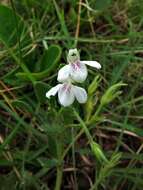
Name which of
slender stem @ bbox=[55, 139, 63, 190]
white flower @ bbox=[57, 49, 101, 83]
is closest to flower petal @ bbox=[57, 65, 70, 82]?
white flower @ bbox=[57, 49, 101, 83]

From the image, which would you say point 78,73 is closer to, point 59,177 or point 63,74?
point 63,74

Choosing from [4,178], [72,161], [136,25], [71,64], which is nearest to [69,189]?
[72,161]

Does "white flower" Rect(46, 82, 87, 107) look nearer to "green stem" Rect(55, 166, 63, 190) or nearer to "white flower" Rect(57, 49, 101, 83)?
"white flower" Rect(57, 49, 101, 83)

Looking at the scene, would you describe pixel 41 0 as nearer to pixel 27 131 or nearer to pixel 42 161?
pixel 27 131

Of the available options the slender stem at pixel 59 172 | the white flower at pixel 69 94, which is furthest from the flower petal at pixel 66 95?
the slender stem at pixel 59 172

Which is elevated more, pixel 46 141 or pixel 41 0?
pixel 41 0

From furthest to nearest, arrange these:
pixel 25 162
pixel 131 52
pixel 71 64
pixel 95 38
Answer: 1. pixel 95 38
2. pixel 131 52
3. pixel 25 162
4. pixel 71 64
